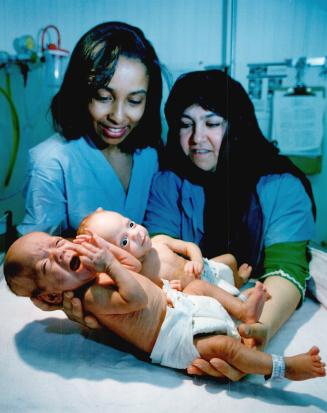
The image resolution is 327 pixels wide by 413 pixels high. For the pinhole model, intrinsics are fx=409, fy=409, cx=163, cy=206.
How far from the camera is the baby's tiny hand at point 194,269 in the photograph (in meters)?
1.21

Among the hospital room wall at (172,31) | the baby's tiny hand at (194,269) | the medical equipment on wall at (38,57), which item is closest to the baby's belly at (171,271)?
the baby's tiny hand at (194,269)

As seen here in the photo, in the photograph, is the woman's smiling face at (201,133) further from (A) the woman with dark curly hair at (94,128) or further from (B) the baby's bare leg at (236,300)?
(B) the baby's bare leg at (236,300)

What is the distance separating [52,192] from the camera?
1.36 meters

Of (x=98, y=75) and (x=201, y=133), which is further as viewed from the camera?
(x=201, y=133)

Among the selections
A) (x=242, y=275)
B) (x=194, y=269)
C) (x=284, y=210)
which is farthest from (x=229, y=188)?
(x=194, y=269)

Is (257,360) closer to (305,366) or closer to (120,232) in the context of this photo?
(305,366)

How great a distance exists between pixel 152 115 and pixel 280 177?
51 cm

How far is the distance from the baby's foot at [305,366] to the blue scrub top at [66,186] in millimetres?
763

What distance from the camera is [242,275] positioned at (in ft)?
4.77

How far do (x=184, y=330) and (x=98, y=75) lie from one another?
2.69 feet

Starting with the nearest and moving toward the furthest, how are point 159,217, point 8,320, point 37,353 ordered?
1. point 37,353
2. point 8,320
3. point 159,217

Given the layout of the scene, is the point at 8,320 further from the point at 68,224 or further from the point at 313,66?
the point at 313,66

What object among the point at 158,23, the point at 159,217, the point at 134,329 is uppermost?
the point at 158,23

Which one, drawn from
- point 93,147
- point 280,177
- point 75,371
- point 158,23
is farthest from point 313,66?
point 75,371
